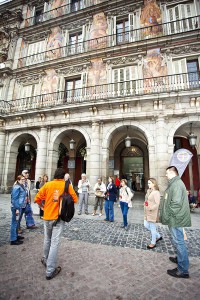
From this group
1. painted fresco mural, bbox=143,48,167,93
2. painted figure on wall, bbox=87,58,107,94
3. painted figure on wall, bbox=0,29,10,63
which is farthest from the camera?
painted figure on wall, bbox=0,29,10,63

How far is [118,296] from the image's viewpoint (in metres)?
2.03

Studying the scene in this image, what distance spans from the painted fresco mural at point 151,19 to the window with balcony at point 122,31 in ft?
3.91

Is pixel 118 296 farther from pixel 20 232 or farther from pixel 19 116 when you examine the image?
pixel 19 116

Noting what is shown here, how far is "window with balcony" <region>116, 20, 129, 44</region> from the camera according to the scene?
11.3 metres

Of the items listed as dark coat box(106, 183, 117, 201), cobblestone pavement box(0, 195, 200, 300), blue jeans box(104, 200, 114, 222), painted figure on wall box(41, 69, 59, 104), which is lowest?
cobblestone pavement box(0, 195, 200, 300)

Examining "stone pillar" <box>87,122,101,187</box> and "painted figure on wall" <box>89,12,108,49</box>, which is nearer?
"stone pillar" <box>87,122,101,187</box>

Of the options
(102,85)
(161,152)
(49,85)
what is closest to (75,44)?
(49,85)

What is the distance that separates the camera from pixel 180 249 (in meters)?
2.47

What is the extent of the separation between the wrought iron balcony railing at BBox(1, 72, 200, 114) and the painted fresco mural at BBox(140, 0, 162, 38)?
3.79m

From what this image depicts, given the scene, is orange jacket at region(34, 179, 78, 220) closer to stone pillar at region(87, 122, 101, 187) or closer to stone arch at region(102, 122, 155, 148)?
stone pillar at region(87, 122, 101, 187)

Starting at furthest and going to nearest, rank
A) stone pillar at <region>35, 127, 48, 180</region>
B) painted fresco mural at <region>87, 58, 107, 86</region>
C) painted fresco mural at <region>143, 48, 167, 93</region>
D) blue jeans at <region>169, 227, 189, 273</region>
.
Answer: painted fresco mural at <region>87, 58, 107, 86</region> < stone pillar at <region>35, 127, 48, 180</region> < painted fresco mural at <region>143, 48, 167, 93</region> < blue jeans at <region>169, 227, 189, 273</region>

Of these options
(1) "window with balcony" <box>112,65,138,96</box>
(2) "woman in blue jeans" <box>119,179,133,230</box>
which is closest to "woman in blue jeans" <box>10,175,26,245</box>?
(2) "woman in blue jeans" <box>119,179,133,230</box>

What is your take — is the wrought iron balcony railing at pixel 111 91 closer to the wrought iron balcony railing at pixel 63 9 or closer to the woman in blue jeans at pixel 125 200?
the woman in blue jeans at pixel 125 200

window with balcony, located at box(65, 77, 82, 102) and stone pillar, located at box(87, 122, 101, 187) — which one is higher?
window with balcony, located at box(65, 77, 82, 102)
